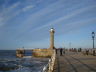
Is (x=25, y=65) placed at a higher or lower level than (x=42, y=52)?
lower

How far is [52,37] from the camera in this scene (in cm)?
5228

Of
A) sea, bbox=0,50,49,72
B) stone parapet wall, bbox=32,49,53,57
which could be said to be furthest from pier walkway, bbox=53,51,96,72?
stone parapet wall, bbox=32,49,53,57

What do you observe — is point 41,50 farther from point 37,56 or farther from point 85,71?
point 85,71

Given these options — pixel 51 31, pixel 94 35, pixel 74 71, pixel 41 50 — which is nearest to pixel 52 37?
pixel 51 31

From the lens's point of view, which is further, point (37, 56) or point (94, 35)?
point (37, 56)

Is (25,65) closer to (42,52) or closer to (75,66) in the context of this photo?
(42,52)

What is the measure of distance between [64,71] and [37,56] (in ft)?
139

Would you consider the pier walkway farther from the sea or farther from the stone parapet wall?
the stone parapet wall

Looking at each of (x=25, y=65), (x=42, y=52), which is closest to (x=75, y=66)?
(x=25, y=65)

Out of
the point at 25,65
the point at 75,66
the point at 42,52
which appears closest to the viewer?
the point at 75,66

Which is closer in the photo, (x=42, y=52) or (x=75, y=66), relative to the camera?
(x=75, y=66)

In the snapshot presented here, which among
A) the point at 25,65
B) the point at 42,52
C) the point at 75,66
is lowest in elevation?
the point at 25,65

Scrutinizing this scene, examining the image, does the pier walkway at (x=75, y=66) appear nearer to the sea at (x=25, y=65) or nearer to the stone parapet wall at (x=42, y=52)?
the sea at (x=25, y=65)

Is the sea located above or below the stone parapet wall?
below
